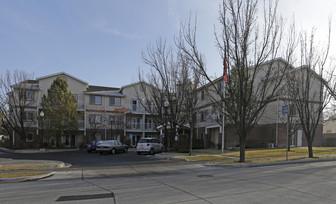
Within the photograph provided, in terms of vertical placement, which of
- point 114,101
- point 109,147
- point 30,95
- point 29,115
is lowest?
point 109,147

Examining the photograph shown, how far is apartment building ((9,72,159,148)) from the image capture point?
39844 millimetres

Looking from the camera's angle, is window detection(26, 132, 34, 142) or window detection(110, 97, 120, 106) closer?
window detection(26, 132, 34, 142)

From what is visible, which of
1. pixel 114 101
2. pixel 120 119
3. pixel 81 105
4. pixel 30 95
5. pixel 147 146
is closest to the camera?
pixel 147 146

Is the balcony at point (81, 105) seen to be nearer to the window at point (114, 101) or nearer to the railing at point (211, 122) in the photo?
the window at point (114, 101)

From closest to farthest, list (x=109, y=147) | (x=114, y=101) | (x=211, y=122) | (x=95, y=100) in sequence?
(x=109, y=147), (x=211, y=122), (x=95, y=100), (x=114, y=101)

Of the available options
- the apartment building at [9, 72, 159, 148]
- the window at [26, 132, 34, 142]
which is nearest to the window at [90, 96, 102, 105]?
the apartment building at [9, 72, 159, 148]

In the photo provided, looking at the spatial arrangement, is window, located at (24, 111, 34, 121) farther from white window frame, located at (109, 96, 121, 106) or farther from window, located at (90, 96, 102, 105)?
white window frame, located at (109, 96, 121, 106)

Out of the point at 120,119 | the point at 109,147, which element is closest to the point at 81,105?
the point at 120,119

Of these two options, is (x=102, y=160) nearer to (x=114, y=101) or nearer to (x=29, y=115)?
(x=29, y=115)

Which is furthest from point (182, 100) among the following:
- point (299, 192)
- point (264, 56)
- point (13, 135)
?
point (13, 135)

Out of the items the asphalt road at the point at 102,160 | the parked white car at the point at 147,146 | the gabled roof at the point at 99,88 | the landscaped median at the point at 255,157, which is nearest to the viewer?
the landscaped median at the point at 255,157

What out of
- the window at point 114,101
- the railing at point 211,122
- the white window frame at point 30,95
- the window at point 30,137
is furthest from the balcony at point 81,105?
the railing at point 211,122

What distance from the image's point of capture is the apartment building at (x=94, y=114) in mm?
39844

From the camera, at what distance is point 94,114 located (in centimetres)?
4359
